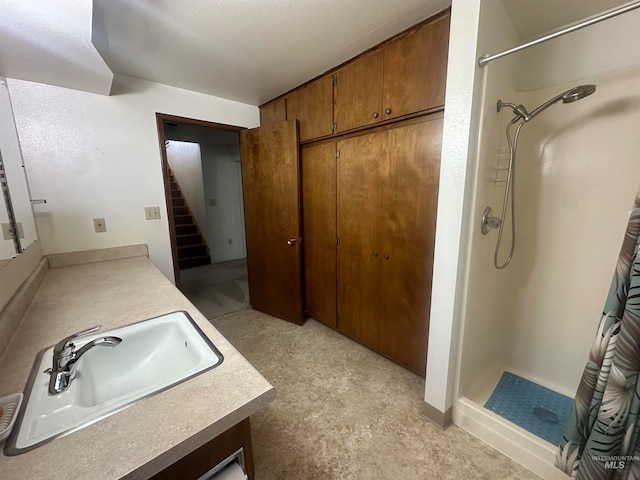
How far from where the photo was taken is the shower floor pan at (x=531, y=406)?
52.6 inches

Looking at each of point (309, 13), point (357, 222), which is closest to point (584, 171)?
point (357, 222)

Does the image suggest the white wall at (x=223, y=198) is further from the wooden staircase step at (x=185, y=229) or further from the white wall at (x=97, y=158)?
the white wall at (x=97, y=158)

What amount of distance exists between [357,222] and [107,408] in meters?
1.66

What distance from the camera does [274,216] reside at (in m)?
2.48

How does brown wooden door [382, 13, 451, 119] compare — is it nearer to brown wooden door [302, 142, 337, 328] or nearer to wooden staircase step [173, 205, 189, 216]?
brown wooden door [302, 142, 337, 328]

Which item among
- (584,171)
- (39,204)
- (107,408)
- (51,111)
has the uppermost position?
(51,111)

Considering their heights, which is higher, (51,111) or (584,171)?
(51,111)

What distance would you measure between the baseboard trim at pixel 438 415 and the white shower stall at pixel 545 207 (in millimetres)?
55

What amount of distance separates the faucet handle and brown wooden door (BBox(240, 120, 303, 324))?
159 cm

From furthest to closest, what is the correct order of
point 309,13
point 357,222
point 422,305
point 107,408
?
point 357,222
point 422,305
point 309,13
point 107,408

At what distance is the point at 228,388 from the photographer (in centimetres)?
64

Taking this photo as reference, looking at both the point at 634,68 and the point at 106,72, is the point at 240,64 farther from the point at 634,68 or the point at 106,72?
the point at 634,68

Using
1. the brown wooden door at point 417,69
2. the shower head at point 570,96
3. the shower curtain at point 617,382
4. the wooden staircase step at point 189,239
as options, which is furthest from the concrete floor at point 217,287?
the shower head at point 570,96

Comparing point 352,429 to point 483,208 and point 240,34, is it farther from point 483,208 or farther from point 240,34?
point 240,34
